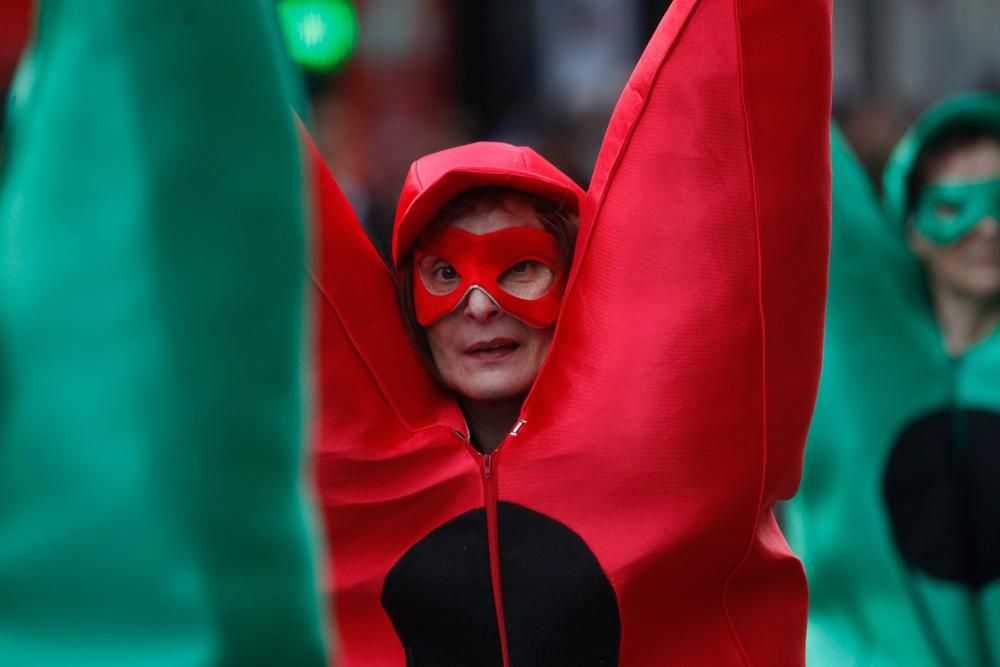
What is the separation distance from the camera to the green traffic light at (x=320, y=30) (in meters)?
5.55

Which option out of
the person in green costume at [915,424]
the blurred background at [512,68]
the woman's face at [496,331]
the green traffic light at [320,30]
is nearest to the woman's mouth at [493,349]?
the woman's face at [496,331]

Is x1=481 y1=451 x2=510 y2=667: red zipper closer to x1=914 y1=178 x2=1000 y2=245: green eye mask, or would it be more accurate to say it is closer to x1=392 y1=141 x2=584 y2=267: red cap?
x1=392 y1=141 x2=584 y2=267: red cap

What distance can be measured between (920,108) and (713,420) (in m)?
7.65

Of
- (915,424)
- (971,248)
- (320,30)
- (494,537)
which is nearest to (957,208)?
(971,248)

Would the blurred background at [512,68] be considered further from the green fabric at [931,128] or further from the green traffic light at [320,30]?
the green fabric at [931,128]

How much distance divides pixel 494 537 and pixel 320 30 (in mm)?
3632

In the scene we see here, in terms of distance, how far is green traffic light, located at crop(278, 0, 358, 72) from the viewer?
555cm

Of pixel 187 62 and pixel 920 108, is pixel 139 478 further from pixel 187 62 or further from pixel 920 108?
pixel 920 108

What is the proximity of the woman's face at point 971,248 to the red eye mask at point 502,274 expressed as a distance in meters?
1.40

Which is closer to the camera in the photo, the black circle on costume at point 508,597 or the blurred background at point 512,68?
the black circle on costume at point 508,597

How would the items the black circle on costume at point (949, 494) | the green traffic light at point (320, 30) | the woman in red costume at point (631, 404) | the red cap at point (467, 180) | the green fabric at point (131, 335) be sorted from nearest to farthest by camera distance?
the green fabric at point (131, 335) < the woman in red costume at point (631, 404) < the red cap at point (467, 180) < the black circle on costume at point (949, 494) < the green traffic light at point (320, 30)

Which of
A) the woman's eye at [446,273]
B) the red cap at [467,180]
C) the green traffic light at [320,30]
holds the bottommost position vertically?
the woman's eye at [446,273]

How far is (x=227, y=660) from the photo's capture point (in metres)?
1.26

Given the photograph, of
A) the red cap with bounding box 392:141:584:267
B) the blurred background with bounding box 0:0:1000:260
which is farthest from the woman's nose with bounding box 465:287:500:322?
the blurred background with bounding box 0:0:1000:260
